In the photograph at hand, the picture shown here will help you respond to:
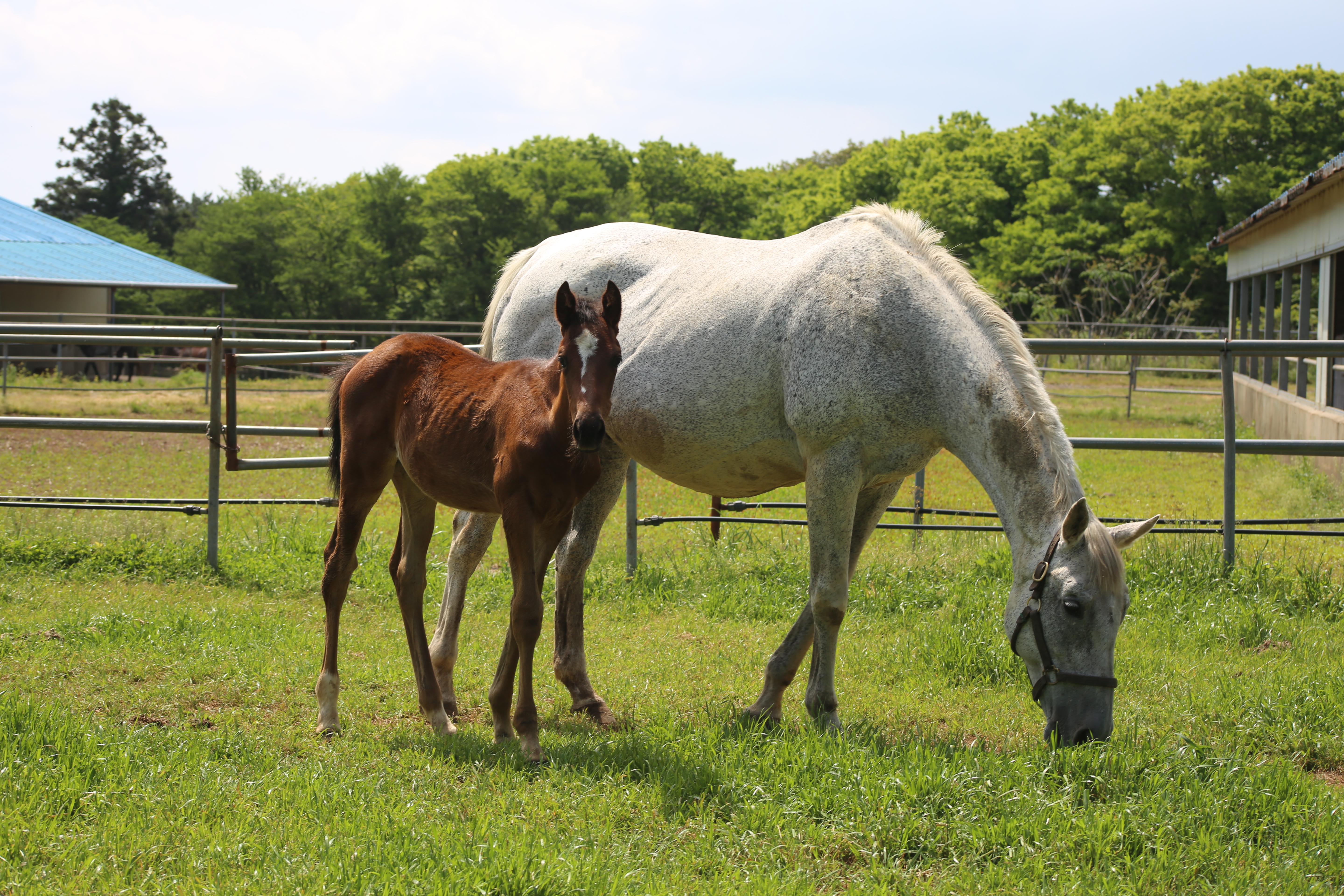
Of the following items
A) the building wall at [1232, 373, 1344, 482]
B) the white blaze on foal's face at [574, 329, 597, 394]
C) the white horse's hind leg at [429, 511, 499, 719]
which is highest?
the white blaze on foal's face at [574, 329, 597, 394]

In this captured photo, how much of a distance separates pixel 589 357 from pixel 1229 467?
4.90 metres

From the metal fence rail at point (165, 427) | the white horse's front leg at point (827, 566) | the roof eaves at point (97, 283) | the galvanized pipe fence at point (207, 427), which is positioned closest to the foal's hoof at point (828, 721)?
the white horse's front leg at point (827, 566)

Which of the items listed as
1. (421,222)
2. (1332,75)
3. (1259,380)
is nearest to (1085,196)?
(1332,75)

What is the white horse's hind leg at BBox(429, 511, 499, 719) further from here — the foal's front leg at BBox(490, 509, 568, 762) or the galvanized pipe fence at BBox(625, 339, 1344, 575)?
the galvanized pipe fence at BBox(625, 339, 1344, 575)

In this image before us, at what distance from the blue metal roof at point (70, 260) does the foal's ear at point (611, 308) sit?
27.5m

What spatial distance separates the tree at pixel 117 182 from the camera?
5753cm

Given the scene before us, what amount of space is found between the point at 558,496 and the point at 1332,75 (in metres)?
43.8

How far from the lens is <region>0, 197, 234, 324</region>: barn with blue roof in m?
27.2

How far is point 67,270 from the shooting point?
28.0m

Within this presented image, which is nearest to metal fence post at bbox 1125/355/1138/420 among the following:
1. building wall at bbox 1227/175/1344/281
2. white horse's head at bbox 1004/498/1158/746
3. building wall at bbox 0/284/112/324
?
building wall at bbox 1227/175/1344/281

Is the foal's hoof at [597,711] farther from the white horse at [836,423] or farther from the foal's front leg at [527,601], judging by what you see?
the foal's front leg at [527,601]

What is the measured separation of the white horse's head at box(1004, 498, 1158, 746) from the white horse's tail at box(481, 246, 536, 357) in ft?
10.4

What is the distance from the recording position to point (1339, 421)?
11672 mm

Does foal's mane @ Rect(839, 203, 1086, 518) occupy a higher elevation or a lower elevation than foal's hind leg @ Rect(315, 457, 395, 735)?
higher
